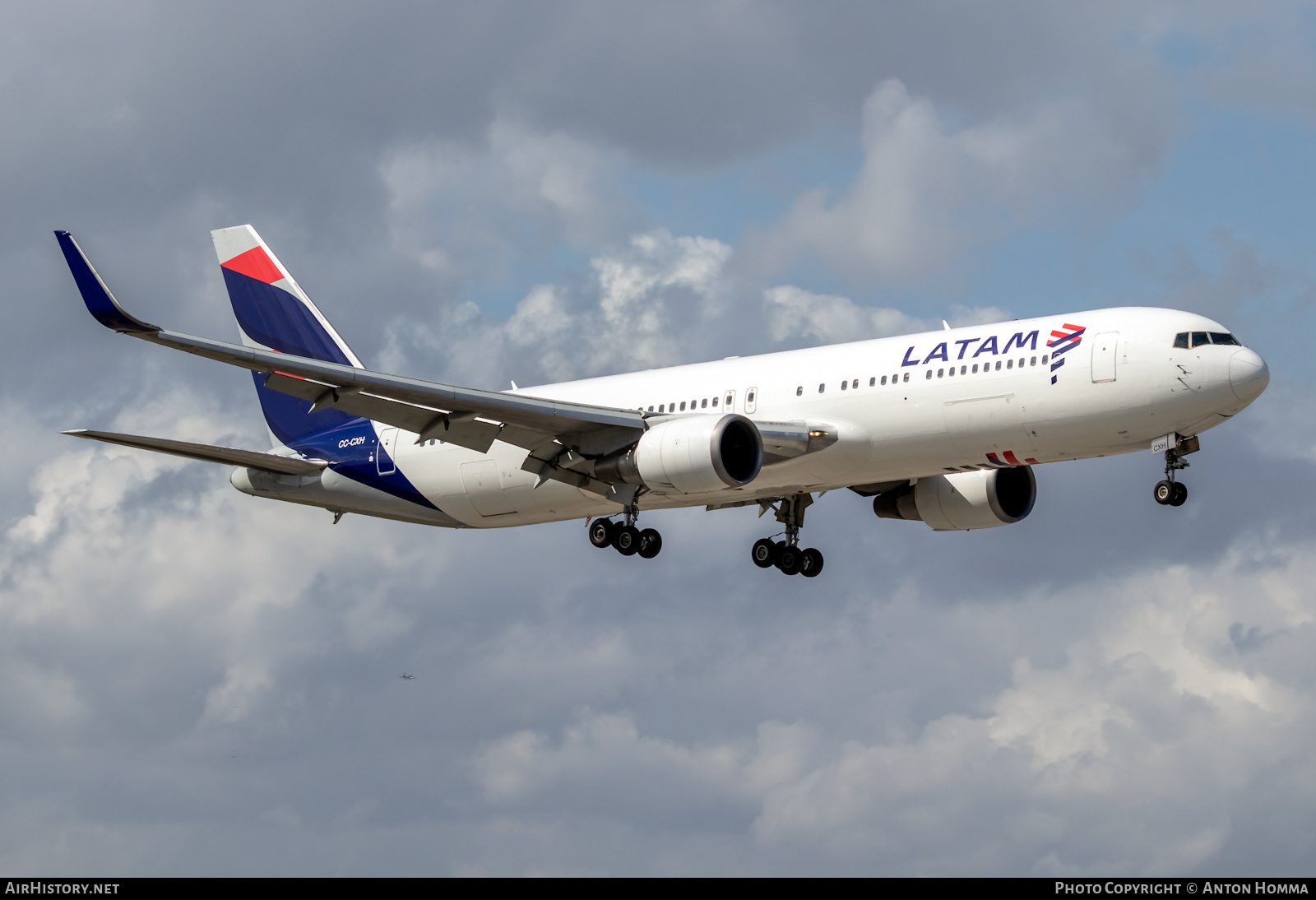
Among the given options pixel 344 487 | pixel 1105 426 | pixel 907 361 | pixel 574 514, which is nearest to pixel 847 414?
pixel 907 361

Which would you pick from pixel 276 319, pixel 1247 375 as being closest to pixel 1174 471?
pixel 1247 375

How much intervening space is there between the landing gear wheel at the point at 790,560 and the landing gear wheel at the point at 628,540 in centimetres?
634

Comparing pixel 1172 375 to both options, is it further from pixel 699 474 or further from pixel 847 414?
pixel 699 474

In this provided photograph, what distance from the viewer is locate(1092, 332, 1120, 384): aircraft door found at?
134 ft

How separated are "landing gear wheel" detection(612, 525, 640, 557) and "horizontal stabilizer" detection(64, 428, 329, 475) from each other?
10490 millimetres

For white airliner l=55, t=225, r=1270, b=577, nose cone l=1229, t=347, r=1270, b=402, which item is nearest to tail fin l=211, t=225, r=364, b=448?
white airliner l=55, t=225, r=1270, b=577

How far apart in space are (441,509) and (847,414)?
1393 centimetres

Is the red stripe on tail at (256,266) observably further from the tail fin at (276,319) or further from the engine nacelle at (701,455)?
the engine nacelle at (701,455)

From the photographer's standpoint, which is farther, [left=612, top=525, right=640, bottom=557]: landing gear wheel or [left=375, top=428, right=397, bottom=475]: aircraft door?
[left=375, top=428, right=397, bottom=475]: aircraft door

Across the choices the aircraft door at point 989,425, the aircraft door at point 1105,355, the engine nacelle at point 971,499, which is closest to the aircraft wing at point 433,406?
the aircraft door at point 989,425

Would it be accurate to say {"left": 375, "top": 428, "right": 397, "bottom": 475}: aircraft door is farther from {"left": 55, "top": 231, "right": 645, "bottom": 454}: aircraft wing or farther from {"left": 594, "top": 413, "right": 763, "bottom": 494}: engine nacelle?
{"left": 594, "top": 413, "right": 763, "bottom": 494}: engine nacelle

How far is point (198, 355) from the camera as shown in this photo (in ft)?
128
